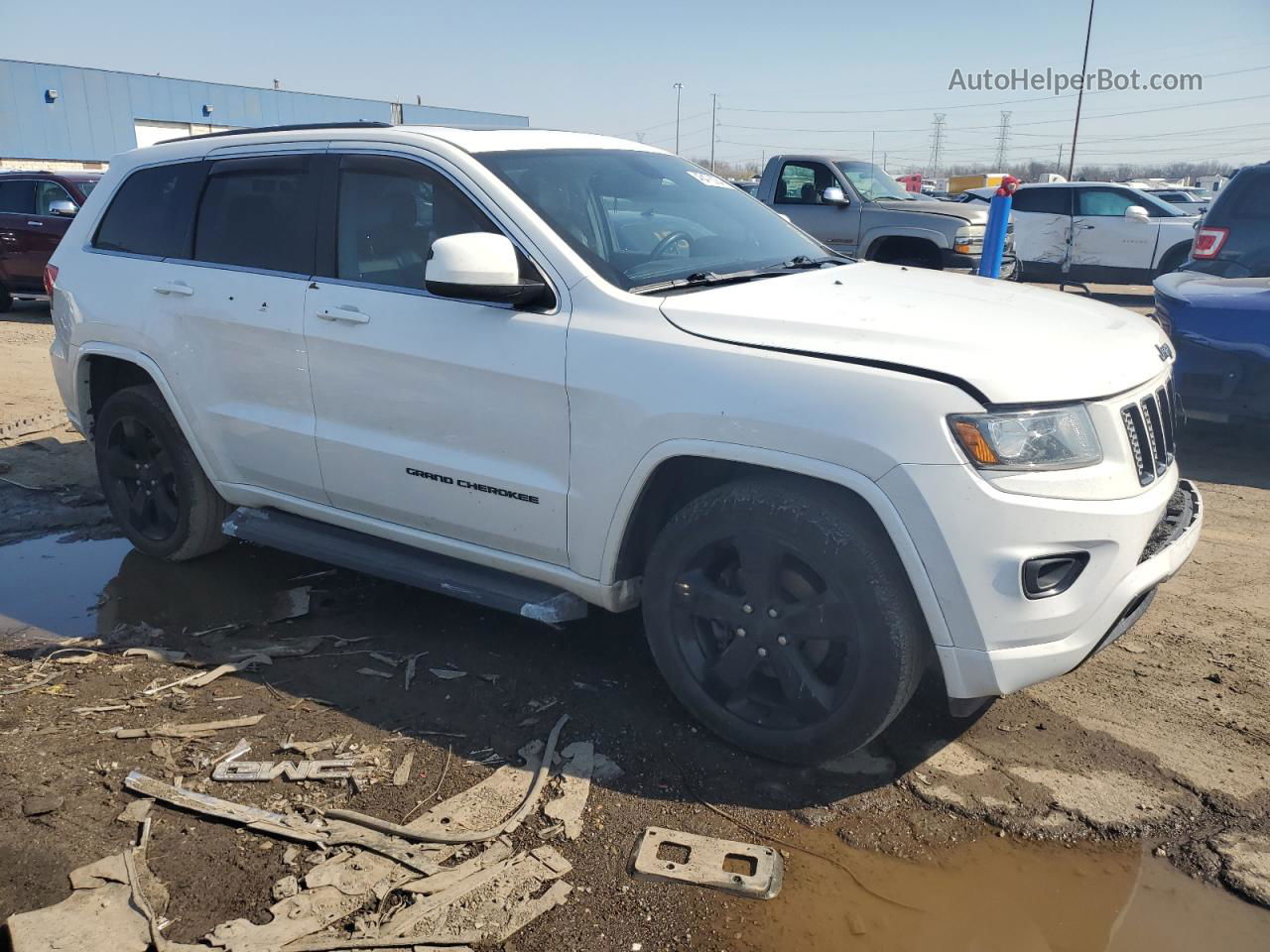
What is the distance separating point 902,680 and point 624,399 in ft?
3.89

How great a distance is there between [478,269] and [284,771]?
1732 mm

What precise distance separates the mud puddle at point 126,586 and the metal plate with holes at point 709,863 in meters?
2.39

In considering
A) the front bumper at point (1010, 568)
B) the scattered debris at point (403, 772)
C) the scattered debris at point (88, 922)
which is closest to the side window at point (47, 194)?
the scattered debris at point (403, 772)

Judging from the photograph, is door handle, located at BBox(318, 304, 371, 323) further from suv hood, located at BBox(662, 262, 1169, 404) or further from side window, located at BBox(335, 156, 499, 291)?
suv hood, located at BBox(662, 262, 1169, 404)

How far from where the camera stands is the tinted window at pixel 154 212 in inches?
182

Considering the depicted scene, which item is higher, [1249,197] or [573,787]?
[1249,197]

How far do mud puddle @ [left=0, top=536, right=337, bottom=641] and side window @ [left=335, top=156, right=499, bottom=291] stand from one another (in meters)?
1.68

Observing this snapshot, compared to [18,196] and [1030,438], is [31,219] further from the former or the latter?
[1030,438]

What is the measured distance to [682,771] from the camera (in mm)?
3270

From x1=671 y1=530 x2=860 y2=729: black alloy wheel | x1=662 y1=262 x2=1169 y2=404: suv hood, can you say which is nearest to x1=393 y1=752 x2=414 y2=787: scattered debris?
x1=671 y1=530 x2=860 y2=729: black alloy wheel

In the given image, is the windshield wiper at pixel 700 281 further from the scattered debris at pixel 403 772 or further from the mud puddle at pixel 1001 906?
the mud puddle at pixel 1001 906

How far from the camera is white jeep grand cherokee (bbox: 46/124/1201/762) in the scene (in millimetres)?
2803

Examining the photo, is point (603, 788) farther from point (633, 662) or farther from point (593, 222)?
point (593, 222)

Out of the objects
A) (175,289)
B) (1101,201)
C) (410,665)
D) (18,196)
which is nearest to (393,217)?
(175,289)
